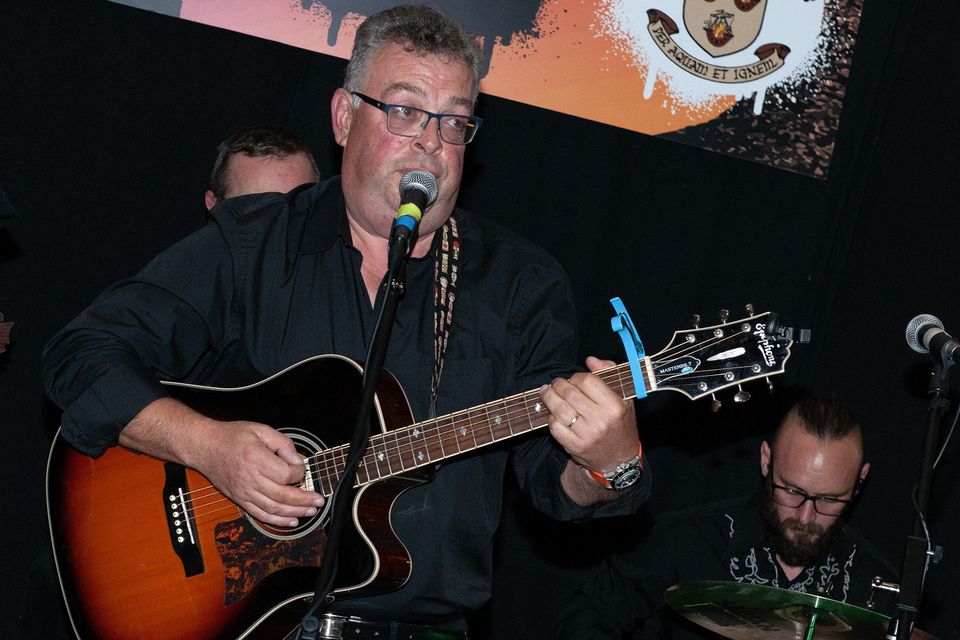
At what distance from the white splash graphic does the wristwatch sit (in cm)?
241

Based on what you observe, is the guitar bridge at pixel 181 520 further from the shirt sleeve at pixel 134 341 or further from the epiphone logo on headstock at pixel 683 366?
the epiphone logo on headstock at pixel 683 366

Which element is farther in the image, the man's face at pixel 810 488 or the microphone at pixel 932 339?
the man's face at pixel 810 488

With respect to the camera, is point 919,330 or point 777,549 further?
point 777,549

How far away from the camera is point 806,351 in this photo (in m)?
4.78

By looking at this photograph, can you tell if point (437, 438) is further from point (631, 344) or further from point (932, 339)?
point (932, 339)

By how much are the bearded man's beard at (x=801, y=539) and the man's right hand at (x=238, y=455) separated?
2.25 m

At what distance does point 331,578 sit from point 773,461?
2.70m

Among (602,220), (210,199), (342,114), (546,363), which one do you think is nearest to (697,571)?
(602,220)

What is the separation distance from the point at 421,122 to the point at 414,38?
275mm

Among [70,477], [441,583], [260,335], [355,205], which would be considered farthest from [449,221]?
[70,477]

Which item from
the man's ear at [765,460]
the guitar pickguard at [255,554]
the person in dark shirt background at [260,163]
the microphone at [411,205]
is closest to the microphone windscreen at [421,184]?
the microphone at [411,205]

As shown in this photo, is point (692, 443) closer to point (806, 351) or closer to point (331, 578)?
point (806, 351)

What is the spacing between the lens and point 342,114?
3.06 meters

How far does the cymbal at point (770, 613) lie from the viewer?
8.70 ft
